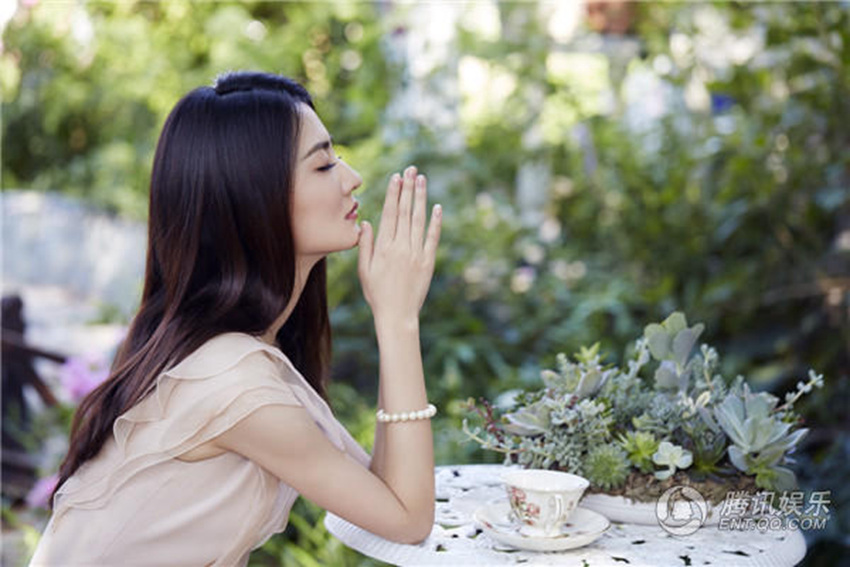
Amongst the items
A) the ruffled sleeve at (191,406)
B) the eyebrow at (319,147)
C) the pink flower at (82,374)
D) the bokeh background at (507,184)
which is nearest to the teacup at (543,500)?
the ruffled sleeve at (191,406)

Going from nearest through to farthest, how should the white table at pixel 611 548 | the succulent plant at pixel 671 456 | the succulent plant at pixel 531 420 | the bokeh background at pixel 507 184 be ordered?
1. the white table at pixel 611 548
2. the succulent plant at pixel 671 456
3. the succulent plant at pixel 531 420
4. the bokeh background at pixel 507 184

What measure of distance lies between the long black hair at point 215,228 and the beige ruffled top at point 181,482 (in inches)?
1.9

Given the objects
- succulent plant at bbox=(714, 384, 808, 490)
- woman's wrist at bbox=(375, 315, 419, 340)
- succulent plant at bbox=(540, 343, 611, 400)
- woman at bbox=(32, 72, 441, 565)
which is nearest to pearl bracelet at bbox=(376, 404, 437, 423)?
woman at bbox=(32, 72, 441, 565)

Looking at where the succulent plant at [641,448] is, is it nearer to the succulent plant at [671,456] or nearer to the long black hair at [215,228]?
the succulent plant at [671,456]

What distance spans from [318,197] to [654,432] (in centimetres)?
71

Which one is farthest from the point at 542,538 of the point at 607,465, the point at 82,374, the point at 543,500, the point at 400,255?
the point at 82,374

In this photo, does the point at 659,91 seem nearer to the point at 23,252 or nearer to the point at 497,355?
the point at 497,355

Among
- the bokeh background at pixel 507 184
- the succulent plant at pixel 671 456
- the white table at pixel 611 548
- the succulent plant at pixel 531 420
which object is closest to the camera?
the white table at pixel 611 548

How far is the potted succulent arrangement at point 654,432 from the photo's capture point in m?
1.46

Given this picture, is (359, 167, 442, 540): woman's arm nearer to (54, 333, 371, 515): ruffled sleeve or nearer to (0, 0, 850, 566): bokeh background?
(54, 333, 371, 515): ruffled sleeve

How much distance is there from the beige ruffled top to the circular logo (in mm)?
627

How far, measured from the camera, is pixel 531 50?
4.39 metres

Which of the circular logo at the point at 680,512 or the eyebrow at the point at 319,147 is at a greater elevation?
the eyebrow at the point at 319,147

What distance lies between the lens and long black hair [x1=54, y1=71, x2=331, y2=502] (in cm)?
148
